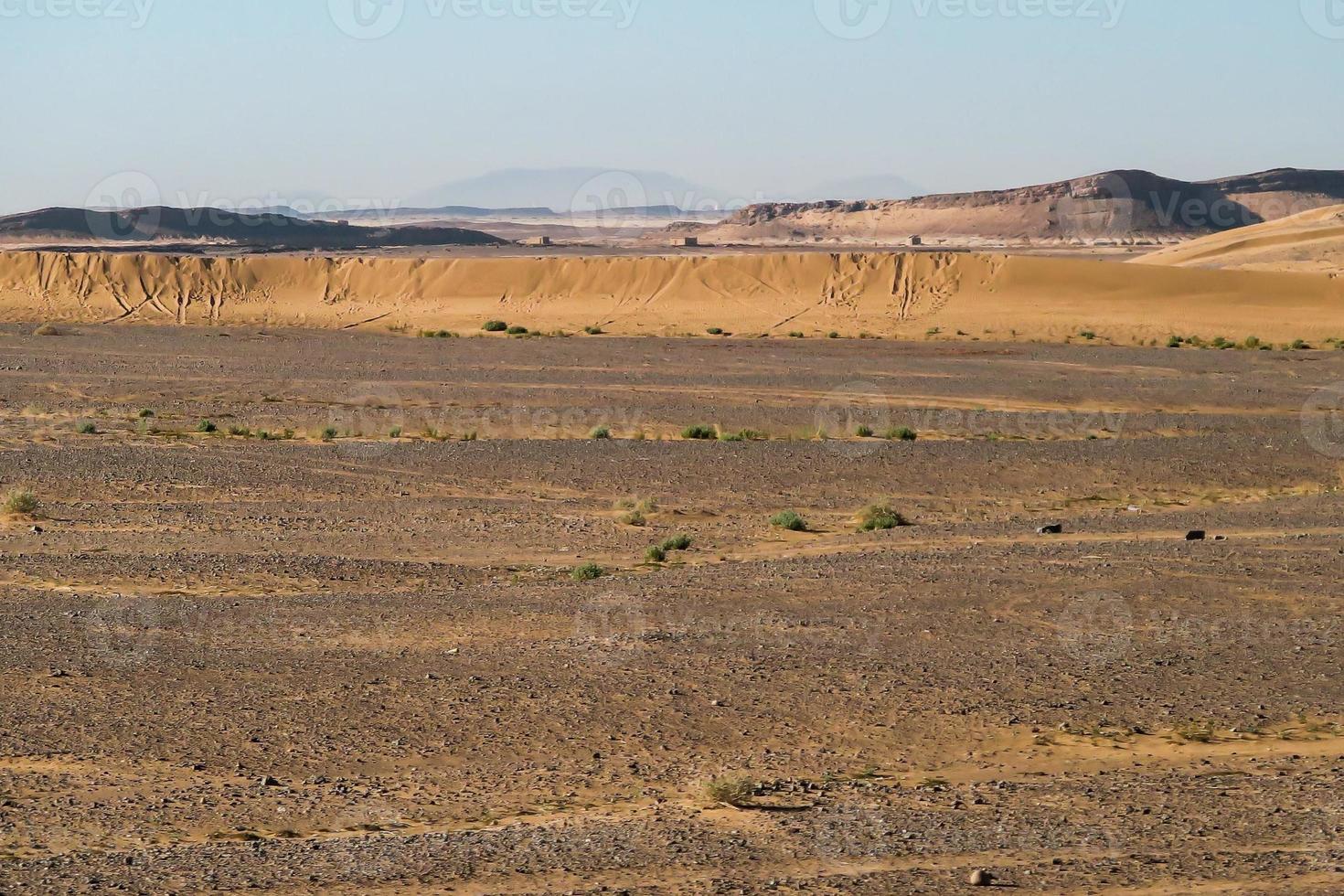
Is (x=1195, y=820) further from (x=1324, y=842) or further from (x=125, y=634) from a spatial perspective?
(x=125, y=634)

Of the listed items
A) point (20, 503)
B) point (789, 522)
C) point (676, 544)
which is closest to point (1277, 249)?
point (789, 522)

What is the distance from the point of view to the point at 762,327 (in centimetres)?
5409

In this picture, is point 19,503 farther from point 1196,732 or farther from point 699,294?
point 699,294

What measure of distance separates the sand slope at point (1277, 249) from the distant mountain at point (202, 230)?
64424mm

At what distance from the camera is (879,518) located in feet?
61.3

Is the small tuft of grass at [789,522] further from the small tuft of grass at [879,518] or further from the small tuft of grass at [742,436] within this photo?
the small tuft of grass at [742,436]

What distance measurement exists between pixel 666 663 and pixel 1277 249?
84.1 m

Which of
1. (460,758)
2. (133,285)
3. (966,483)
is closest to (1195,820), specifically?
(460,758)

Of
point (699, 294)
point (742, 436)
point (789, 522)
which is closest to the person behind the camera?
point (789, 522)

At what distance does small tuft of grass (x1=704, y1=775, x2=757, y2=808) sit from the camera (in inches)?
330

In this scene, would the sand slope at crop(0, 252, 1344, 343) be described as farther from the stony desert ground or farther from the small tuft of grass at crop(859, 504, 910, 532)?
the small tuft of grass at crop(859, 504, 910, 532)

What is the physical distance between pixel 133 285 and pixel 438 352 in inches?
1153

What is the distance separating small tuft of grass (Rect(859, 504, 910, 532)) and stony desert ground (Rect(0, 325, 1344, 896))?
26 cm

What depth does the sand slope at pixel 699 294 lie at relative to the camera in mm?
54375
